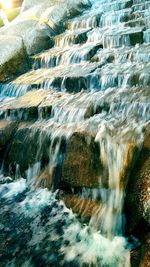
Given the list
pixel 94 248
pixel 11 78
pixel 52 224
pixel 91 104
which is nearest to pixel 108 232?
pixel 94 248

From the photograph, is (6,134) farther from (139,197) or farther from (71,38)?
(71,38)

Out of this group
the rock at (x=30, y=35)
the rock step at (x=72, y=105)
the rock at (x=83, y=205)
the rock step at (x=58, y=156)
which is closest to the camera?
the rock at (x=83, y=205)

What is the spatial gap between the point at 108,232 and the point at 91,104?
3.06 metres

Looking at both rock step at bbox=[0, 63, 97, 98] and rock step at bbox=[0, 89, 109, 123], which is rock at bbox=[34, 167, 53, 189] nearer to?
rock step at bbox=[0, 89, 109, 123]

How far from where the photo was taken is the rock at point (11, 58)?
10.8 m

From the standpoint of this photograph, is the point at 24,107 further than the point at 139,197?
Yes

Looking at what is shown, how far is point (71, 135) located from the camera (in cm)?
636

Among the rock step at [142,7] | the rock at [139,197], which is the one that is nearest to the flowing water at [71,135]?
the rock at [139,197]

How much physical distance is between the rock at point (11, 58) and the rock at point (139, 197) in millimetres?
6682

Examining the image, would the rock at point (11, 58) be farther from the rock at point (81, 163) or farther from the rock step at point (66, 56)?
the rock at point (81, 163)

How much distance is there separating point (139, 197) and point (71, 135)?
2022 mm

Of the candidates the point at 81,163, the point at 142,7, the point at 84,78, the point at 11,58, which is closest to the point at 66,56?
the point at 11,58

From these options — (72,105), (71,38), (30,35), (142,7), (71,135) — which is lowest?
(71,135)

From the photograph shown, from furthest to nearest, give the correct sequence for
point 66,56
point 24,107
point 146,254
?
1. point 66,56
2. point 24,107
3. point 146,254
